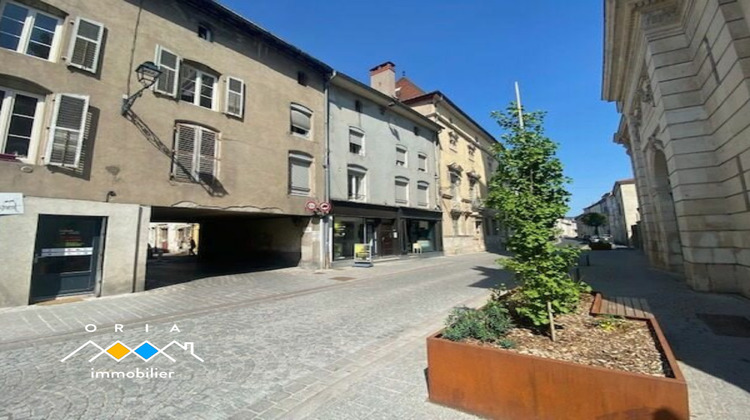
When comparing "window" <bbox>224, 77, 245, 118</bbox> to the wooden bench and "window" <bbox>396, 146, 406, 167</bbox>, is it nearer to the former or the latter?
"window" <bbox>396, 146, 406, 167</bbox>

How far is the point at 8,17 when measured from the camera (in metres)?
8.40

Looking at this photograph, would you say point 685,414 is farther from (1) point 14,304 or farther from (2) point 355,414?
(1) point 14,304

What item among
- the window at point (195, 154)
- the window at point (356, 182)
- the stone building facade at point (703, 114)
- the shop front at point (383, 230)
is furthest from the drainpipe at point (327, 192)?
the stone building facade at point (703, 114)

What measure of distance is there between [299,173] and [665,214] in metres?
14.5

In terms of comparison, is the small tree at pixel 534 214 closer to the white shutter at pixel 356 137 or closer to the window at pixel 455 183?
the white shutter at pixel 356 137

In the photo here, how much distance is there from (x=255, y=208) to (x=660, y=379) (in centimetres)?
1286

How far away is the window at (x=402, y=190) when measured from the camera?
2098 cm

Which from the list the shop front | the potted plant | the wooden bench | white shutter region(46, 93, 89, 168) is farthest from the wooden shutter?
the wooden bench

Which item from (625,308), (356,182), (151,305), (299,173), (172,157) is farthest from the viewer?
(356,182)

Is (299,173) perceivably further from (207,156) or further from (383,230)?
(383,230)

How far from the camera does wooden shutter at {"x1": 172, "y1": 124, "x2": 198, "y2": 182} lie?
10981mm

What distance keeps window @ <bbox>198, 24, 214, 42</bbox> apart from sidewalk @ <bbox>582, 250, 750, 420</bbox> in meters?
15.6

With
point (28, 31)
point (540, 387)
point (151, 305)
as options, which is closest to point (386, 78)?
point (28, 31)

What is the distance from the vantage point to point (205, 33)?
498 inches
